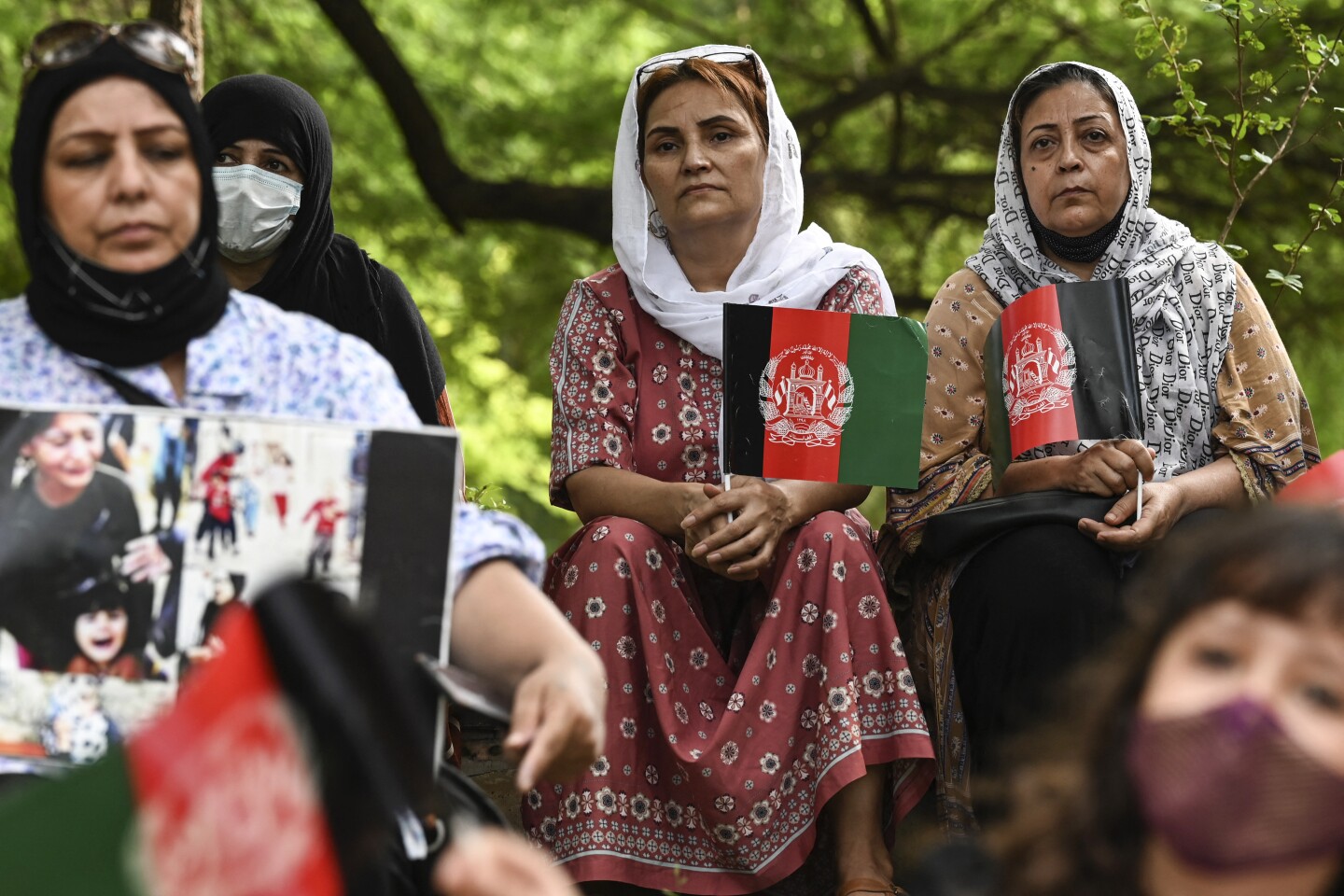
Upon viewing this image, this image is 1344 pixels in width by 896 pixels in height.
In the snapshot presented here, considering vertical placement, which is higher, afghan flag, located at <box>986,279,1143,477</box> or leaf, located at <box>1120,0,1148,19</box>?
leaf, located at <box>1120,0,1148,19</box>

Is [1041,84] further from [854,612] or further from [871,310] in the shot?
[854,612]

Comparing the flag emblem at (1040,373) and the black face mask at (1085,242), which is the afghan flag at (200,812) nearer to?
the flag emblem at (1040,373)

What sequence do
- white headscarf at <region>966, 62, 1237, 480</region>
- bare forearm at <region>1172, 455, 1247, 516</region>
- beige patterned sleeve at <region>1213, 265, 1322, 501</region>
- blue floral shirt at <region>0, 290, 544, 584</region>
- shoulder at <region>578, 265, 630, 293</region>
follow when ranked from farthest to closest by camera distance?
shoulder at <region>578, 265, 630, 293</region> < white headscarf at <region>966, 62, 1237, 480</region> < beige patterned sleeve at <region>1213, 265, 1322, 501</region> < bare forearm at <region>1172, 455, 1247, 516</region> < blue floral shirt at <region>0, 290, 544, 584</region>

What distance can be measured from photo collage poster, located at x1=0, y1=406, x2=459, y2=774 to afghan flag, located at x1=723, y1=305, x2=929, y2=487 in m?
1.37

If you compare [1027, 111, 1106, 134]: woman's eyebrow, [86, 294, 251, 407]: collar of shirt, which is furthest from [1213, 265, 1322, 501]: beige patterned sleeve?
[86, 294, 251, 407]: collar of shirt

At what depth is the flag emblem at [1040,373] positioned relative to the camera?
3.33 meters

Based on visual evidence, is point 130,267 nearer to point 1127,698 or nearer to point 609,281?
point 1127,698

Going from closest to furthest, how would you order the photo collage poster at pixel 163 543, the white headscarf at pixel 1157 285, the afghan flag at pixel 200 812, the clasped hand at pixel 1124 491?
the afghan flag at pixel 200 812
the photo collage poster at pixel 163 543
the clasped hand at pixel 1124 491
the white headscarf at pixel 1157 285

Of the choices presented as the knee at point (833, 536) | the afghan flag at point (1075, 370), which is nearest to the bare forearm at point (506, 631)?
the knee at point (833, 536)

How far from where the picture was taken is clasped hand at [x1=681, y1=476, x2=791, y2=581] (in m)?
3.35

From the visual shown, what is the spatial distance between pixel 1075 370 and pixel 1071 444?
0.34 m

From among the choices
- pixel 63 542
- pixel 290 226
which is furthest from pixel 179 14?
→ pixel 63 542

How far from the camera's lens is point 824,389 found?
338cm

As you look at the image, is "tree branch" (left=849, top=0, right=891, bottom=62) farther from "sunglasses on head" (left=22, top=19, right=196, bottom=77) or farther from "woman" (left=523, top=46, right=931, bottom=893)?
"sunglasses on head" (left=22, top=19, right=196, bottom=77)
